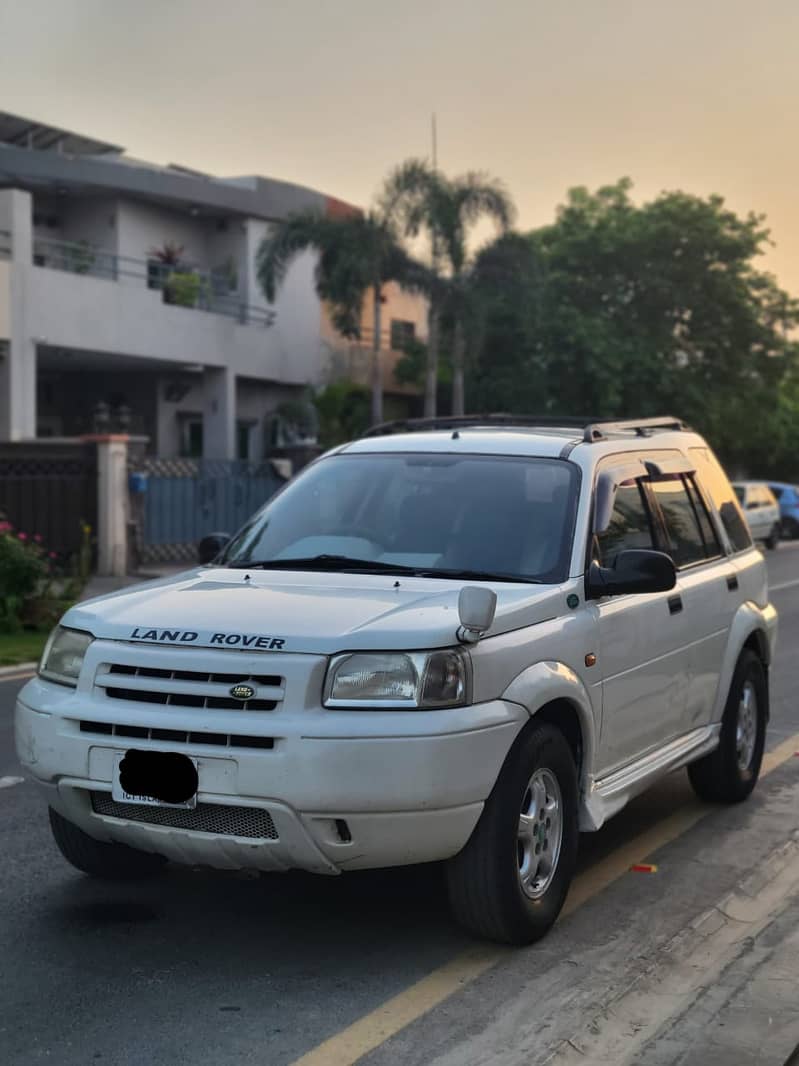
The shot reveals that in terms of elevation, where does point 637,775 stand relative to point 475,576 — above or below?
below

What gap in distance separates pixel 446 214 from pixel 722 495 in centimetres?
2693

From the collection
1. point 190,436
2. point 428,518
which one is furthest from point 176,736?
point 190,436

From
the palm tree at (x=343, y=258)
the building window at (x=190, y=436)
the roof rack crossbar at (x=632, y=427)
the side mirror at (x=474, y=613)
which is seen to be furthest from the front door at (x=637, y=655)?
the building window at (x=190, y=436)

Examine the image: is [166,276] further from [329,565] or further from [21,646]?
[329,565]

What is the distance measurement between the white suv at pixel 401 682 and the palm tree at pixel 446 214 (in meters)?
27.8

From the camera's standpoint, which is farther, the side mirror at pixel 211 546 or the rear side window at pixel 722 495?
the rear side window at pixel 722 495

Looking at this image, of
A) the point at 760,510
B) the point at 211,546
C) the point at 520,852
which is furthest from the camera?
the point at 760,510

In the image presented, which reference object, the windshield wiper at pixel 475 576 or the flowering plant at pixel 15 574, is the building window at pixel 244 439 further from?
the windshield wiper at pixel 475 576

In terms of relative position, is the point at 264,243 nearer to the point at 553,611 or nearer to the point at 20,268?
the point at 20,268

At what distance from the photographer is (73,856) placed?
5.39m

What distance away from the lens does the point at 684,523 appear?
6668mm

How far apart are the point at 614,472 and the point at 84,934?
275 centimetres

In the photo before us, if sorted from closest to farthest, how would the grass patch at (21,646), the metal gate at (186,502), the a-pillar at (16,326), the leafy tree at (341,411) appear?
the grass patch at (21,646) → the metal gate at (186,502) → the a-pillar at (16,326) → the leafy tree at (341,411)

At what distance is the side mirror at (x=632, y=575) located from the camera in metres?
5.34
